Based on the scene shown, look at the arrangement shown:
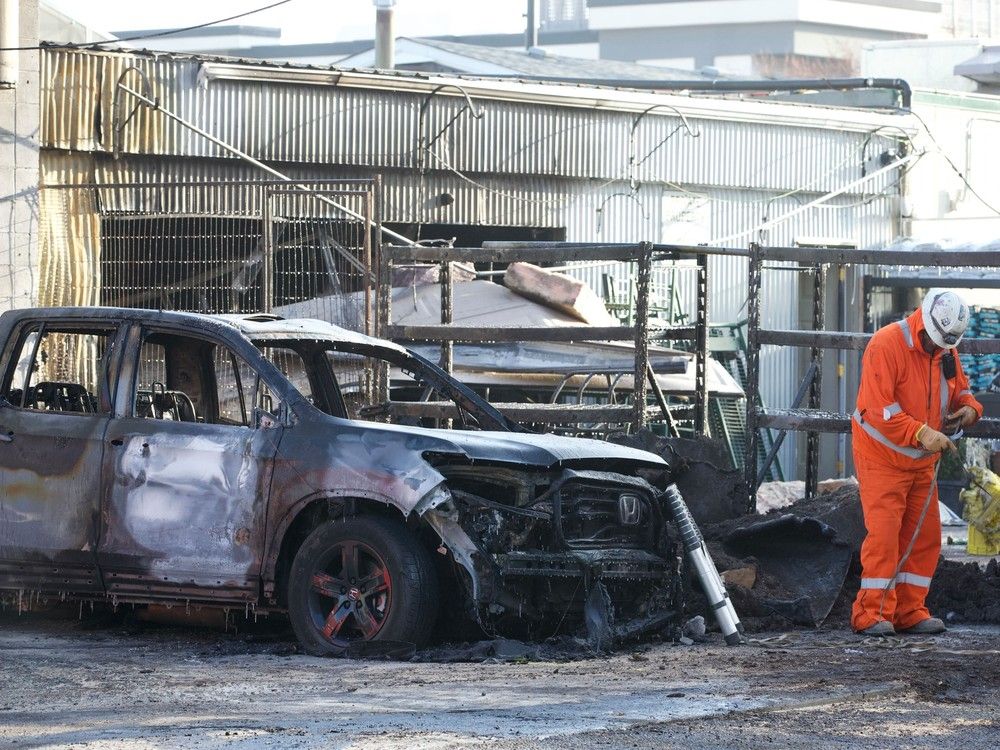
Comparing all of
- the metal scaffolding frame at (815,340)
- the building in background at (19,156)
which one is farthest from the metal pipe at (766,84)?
the metal scaffolding frame at (815,340)

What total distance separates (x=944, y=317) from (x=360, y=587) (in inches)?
143

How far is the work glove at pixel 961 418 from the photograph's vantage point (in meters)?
9.48

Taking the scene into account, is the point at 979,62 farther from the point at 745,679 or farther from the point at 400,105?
the point at 745,679

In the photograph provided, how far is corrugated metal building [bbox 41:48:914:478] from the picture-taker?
17.7 metres

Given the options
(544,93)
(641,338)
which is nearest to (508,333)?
(641,338)

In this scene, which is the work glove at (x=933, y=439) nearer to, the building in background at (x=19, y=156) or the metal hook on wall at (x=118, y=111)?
the building in background at (x=19, y=156)

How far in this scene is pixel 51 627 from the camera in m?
9.05

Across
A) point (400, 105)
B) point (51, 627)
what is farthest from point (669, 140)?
point (51, 627)

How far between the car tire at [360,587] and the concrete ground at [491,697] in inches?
7.7

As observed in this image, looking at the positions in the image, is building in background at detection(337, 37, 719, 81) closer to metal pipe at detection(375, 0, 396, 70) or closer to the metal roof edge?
metal pipe at detection(375, 0, 396, 70)

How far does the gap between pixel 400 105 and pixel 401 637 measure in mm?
12494

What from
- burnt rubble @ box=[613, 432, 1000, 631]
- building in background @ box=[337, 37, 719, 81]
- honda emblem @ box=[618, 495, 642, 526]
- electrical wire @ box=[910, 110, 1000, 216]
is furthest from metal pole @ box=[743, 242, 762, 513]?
building in background @ box=[337, 37, 719, 81]

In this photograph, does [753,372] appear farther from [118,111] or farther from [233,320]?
[118,111]

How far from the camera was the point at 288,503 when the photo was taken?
26.3 ft
